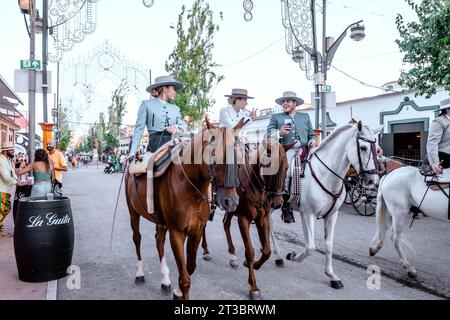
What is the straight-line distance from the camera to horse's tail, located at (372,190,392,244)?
18.0ft

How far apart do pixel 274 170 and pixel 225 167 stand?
4.02 ft

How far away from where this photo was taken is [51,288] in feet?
13.9

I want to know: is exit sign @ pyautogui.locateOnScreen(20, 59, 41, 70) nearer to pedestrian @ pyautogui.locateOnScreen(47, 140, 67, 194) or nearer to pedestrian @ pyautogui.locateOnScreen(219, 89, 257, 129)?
pedestrian @ pyautogui.locateOnScreen(47, 140, 67, 194)

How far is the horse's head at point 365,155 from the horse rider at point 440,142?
0.93 meters

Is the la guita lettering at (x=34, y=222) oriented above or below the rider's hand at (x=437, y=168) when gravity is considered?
below

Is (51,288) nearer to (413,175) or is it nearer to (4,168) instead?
(4,168)

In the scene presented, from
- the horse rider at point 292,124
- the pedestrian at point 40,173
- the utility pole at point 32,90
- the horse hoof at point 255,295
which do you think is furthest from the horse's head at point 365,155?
the pedestrian at point 40,173

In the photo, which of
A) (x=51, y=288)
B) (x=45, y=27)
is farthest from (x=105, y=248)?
(x=45, y=27)

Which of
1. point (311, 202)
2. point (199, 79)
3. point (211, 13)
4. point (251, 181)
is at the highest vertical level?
point (211, 13)

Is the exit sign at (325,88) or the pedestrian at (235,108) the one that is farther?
the exit sign at (325,88)

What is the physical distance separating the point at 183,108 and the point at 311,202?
48.0 ft

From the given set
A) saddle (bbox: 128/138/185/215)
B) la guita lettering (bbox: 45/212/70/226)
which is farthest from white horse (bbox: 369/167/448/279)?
la guita lettering (bbox: 45/212/70/226)

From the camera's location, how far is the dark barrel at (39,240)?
439 cm

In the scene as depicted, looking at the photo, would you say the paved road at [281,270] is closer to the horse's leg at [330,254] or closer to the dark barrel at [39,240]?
the horse's leg at [330,254]
